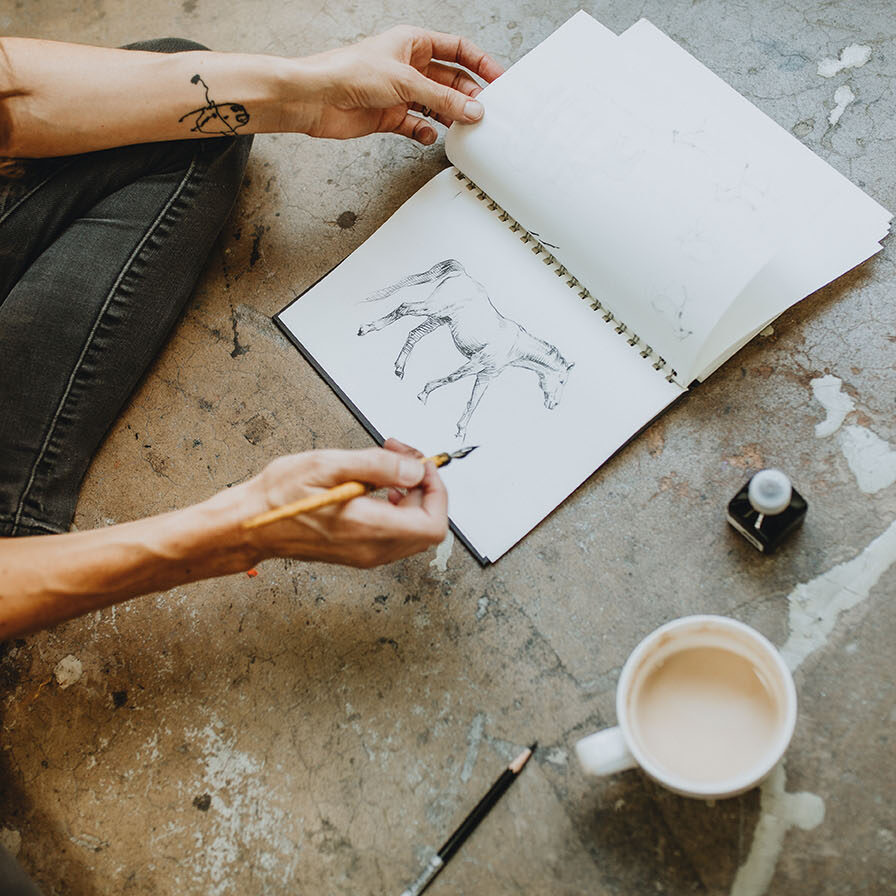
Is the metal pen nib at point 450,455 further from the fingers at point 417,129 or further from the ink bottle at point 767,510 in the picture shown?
the fingers at point 417,129

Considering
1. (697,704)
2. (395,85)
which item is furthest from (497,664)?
(395,85)

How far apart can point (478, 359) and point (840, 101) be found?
21.1 inches

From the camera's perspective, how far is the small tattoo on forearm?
911 mm

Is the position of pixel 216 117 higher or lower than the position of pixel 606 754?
higher

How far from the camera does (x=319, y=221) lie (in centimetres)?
100

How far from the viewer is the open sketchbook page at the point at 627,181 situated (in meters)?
0.81

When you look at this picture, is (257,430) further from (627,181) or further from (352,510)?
(627,181)

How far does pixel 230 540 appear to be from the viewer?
0.74 meters

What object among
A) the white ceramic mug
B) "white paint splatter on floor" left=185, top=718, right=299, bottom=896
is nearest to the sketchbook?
the white ceramic mug

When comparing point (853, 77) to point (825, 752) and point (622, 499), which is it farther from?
point (825, 752)

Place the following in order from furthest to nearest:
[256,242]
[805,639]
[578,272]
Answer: [256,242] → [578,272] → [805,639]

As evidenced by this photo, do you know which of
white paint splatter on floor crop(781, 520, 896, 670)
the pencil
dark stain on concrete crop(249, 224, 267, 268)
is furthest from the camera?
dark stain on concrete crop(249, 224, 267, 268)

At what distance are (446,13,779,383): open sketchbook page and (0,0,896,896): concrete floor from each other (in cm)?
11

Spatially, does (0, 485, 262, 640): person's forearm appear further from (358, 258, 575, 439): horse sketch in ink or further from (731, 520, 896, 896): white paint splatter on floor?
(731, 520, 896, 896): white paint splatter on floor
